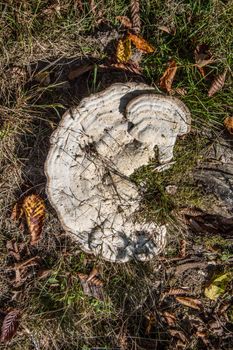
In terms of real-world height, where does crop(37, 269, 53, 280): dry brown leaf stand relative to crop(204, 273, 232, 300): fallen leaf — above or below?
above

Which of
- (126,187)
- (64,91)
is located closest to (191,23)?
(64,91)

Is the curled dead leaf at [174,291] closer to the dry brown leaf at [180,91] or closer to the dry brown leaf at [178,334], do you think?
the dry brown leaf at [178,334]

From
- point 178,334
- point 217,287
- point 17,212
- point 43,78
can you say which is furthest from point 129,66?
point 178,334

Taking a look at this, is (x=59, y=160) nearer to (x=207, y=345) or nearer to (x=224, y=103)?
(x=224, y=103)

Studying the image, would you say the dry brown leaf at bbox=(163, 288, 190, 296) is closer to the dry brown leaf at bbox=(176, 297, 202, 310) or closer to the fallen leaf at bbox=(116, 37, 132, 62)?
the dry brown leaf at bbox=(176, 297, 202, 310)

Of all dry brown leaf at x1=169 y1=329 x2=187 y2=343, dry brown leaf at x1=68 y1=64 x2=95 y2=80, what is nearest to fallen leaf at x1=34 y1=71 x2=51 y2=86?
dry brown leaf at x1=68 y1=64 x2=95 y2=80
